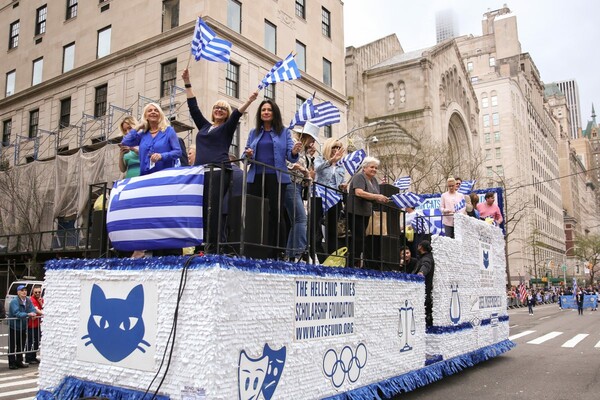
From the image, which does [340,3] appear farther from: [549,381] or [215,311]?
[215,311]

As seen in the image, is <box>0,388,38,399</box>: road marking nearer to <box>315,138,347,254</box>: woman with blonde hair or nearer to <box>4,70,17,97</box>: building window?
<box>315,138,347,254</box>: woman with blonde hair

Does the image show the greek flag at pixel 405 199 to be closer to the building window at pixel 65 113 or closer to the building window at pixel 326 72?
the building window at pixel 65 113

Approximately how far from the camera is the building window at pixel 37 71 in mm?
32281

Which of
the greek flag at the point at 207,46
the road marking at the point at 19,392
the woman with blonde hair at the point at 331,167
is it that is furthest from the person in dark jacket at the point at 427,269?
the road marking at the point at 19,392

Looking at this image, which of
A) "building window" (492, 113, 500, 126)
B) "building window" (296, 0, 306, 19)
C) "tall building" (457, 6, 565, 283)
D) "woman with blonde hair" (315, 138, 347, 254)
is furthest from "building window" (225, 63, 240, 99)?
"building window" (492, 113, 500, 126)

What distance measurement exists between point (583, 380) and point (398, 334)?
409 cm

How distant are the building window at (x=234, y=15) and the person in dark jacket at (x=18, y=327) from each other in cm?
1743

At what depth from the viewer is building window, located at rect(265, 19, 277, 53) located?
28853 mm

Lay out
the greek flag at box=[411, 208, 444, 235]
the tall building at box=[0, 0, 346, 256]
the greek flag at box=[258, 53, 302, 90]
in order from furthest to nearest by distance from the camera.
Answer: the tall building at box=[0, 0, 346, 256] < the greek flag at box=[411, 208, 444, 235] < the greek flag at box=[258, 53, 302, 90]

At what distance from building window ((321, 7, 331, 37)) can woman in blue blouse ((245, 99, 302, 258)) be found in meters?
29.8

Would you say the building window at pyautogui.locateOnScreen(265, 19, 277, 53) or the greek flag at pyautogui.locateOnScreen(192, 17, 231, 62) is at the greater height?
the building window at pyautogui.locateOnScreen(265, 19, 277, 53)

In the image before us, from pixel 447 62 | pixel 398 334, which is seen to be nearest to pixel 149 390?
pixel 398 334

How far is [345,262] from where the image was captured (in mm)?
6465

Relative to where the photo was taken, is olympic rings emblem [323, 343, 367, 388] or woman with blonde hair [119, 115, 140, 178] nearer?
olympic rings emblem [323, 343, 367, 388]
